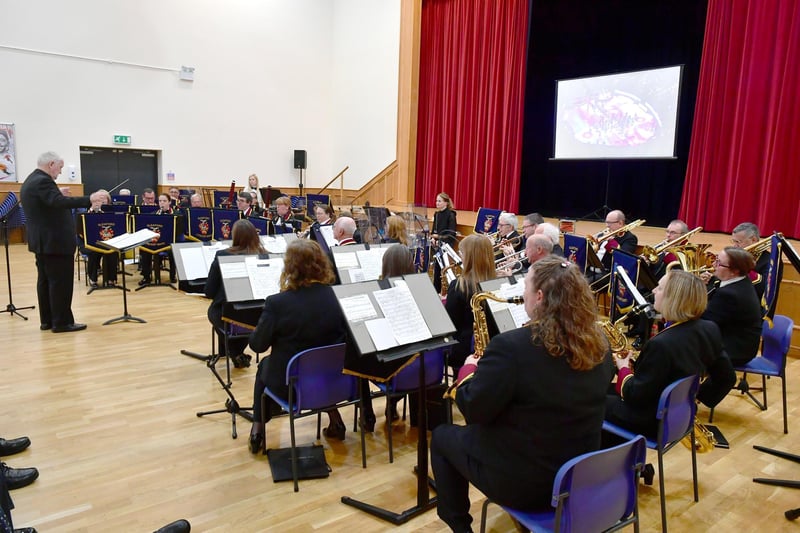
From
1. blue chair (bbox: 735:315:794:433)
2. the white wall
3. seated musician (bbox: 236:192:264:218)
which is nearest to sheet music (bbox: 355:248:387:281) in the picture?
blue chair (bbox: 735:315:794:433)

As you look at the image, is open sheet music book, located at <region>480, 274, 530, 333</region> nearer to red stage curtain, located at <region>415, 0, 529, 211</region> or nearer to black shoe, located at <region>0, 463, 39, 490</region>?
black shoe, located at <region>0, 463, 39, 490</region>

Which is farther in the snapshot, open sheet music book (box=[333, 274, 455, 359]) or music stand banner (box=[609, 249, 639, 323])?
music stand banner (box=[609, 249, 639, 323])

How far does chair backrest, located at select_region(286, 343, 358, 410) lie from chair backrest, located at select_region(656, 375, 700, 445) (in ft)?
5.40

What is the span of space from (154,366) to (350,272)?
198 cm

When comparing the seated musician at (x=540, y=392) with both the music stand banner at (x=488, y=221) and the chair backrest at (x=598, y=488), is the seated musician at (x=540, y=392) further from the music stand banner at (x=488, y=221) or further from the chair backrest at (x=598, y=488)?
the music stand banner at (x=488, y=221)

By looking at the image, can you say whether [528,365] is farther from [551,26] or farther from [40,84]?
[40,84]

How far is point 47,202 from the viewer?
17.4ft

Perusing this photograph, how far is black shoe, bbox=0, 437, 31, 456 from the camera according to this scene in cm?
324

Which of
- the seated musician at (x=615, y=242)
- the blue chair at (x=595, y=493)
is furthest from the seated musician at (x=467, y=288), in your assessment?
the seated musician at (x=615, y=242)

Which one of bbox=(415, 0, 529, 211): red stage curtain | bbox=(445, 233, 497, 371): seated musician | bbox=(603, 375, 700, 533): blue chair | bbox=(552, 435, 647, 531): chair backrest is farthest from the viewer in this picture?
bbox=(415, 0, 529, 211): red stage curtain

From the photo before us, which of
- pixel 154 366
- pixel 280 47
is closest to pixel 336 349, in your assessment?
pixel 154 366

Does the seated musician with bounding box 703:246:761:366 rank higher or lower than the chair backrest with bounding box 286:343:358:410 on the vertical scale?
higher

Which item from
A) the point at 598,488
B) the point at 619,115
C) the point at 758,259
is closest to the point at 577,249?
the point at 758,259

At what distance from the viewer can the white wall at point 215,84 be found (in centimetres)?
1155
